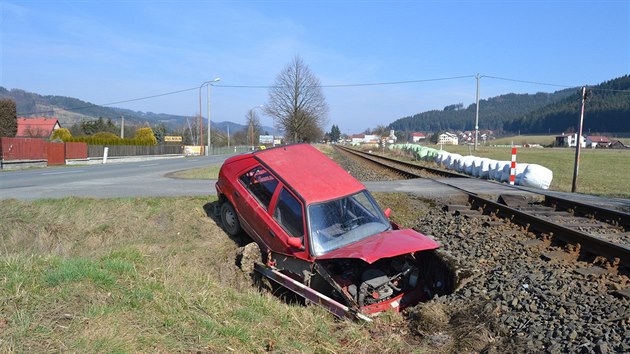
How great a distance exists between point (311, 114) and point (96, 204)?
148ft

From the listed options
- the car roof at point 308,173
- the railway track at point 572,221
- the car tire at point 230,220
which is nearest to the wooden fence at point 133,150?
the car tire at point 230,220

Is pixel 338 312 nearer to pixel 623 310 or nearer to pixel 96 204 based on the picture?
pixel 623 310

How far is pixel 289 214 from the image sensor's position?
6910 millimetres

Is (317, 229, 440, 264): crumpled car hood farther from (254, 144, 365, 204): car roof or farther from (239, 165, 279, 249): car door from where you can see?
(239, 165, 279, 249): car door

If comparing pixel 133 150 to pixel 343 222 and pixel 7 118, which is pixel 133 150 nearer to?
pixel 7 118

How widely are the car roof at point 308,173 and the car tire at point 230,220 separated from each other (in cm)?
124

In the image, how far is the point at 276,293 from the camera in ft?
22.4

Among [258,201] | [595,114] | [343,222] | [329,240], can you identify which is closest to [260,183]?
[258,201]

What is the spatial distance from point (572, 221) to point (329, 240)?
5982 millimetres

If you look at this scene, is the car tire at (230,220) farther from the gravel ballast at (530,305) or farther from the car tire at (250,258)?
the gravel ballast at (530,305)

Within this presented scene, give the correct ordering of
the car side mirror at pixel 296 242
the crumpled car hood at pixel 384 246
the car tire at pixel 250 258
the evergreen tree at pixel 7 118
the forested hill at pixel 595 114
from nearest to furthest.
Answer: the crumpled car hood at pixel 384 246 → the car side mirror at pixel 296 242 → the car tire at pixel 250 258 → the evergreen tree at pixel 7 118 → the forested hill at pixel 595 114

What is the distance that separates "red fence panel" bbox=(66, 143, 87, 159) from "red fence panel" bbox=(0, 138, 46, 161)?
2.50 metres

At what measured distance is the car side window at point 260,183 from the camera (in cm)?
749

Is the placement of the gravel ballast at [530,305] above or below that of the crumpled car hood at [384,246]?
below
